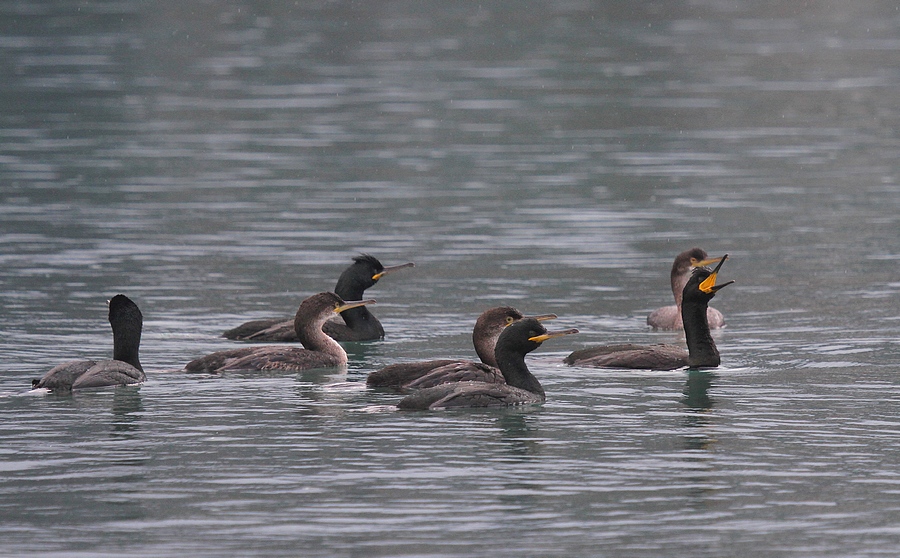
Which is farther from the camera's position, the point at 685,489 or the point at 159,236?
the point at 159,236

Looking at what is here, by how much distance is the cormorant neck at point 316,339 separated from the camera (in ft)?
53.7

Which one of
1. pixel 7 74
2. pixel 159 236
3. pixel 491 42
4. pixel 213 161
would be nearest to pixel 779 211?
pixel 159 236

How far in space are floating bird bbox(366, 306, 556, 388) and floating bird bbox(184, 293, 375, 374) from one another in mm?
1138

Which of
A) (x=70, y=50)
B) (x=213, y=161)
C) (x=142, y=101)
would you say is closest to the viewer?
(x=213, y=161)

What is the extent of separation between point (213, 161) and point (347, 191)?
15.9 feet

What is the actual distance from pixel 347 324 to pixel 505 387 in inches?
186

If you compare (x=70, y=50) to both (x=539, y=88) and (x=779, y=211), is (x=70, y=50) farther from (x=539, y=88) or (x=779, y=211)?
(x=779, y=211)

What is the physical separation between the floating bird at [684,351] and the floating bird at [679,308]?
2.30 metres

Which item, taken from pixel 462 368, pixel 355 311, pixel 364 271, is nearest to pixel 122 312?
pixel 462 368

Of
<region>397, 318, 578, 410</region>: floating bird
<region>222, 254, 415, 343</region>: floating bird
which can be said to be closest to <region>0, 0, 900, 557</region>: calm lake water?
<region>397, 318, 578, 410</region>: floating bird

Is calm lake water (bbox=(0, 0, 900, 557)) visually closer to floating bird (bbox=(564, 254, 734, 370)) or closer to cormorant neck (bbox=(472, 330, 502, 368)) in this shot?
floating bird (bbox=(564, 254, 734, 370))

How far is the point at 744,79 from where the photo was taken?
48688 millimetres

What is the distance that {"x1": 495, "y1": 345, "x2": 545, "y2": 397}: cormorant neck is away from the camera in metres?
14.1

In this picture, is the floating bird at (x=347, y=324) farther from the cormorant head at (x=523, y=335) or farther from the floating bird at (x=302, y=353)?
the cormorant head at (x=523, y=335)
